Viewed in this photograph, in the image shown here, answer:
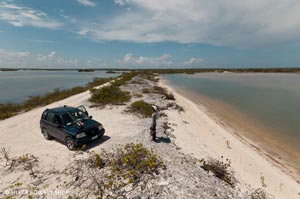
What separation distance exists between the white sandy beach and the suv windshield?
1.37m

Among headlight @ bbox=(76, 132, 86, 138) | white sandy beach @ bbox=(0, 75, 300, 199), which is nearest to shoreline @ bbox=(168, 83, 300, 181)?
white sandy beach @ bbox=(0, 75, 300, 199)

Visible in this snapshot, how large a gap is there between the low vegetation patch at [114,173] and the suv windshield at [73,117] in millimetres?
2527

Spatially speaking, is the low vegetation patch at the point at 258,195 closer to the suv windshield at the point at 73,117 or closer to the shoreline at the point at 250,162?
the shoreline at the point at 250,162

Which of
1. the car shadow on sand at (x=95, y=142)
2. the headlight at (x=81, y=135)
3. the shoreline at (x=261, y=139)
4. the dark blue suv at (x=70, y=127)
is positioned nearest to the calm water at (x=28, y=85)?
the dark blue suv at (x=70, y=127)

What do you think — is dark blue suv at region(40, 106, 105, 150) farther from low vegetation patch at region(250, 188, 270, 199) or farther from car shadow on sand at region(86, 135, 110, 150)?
low vegetation patch at region(250, 188, 270, 199)

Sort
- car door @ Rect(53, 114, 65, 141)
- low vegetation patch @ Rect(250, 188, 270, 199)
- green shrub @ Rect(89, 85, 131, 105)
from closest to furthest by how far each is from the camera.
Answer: low vegetation patch @ Rect(250, 188, 270, 199) → car door @ Rect(53, 114, 65, 141) → green shrub @ Rect(89, 85, 131, 105)

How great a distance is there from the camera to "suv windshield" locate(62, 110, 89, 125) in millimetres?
9477

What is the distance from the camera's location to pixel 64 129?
9.12 meters

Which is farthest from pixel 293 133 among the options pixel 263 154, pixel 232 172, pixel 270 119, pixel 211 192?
pixel 211 192

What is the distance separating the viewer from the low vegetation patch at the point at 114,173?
579cm

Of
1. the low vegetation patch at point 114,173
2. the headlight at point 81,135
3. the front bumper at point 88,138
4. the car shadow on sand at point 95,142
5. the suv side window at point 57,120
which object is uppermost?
the suv side window at point 57,120

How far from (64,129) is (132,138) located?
351cm

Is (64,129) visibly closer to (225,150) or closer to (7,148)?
(7,148)

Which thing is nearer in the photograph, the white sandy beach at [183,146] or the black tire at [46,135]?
the white sandy beach at [183,146]
